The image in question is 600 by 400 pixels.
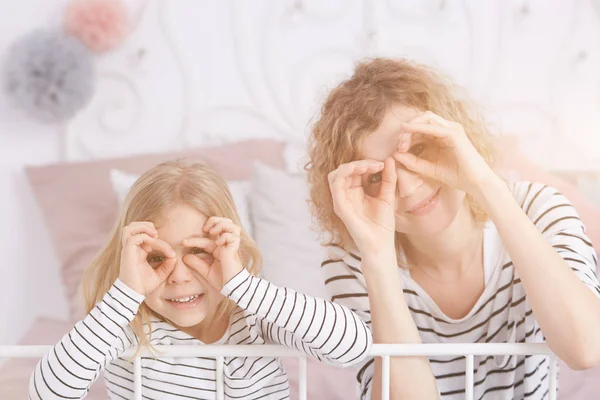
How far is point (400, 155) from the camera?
1.08 metres

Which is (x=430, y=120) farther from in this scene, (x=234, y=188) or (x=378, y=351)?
(x=234, y=188)

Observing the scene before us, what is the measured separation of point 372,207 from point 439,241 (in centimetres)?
15

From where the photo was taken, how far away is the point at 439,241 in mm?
1213

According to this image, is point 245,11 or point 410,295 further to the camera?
point 245,11

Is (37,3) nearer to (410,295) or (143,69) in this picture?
(143,69)

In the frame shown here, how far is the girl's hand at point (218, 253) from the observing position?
3.19 feet

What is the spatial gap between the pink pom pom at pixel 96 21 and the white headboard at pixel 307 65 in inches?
2.3

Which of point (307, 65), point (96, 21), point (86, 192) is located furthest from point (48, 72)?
point (307, 65)

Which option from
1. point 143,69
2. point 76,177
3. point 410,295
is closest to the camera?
point 410,295

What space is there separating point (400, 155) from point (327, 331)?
11.3 inches

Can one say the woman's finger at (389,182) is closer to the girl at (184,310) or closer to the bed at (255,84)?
the girl at (184,310)

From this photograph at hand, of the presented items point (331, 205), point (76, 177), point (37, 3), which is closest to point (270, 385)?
point (331, 205)

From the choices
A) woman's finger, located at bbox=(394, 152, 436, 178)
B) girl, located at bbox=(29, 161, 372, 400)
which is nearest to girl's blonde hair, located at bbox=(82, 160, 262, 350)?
girl, located at bbox=(29, 161, 372, 400)

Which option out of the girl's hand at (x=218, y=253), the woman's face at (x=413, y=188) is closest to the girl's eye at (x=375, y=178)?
the woman's face at (x=413, y=188)
